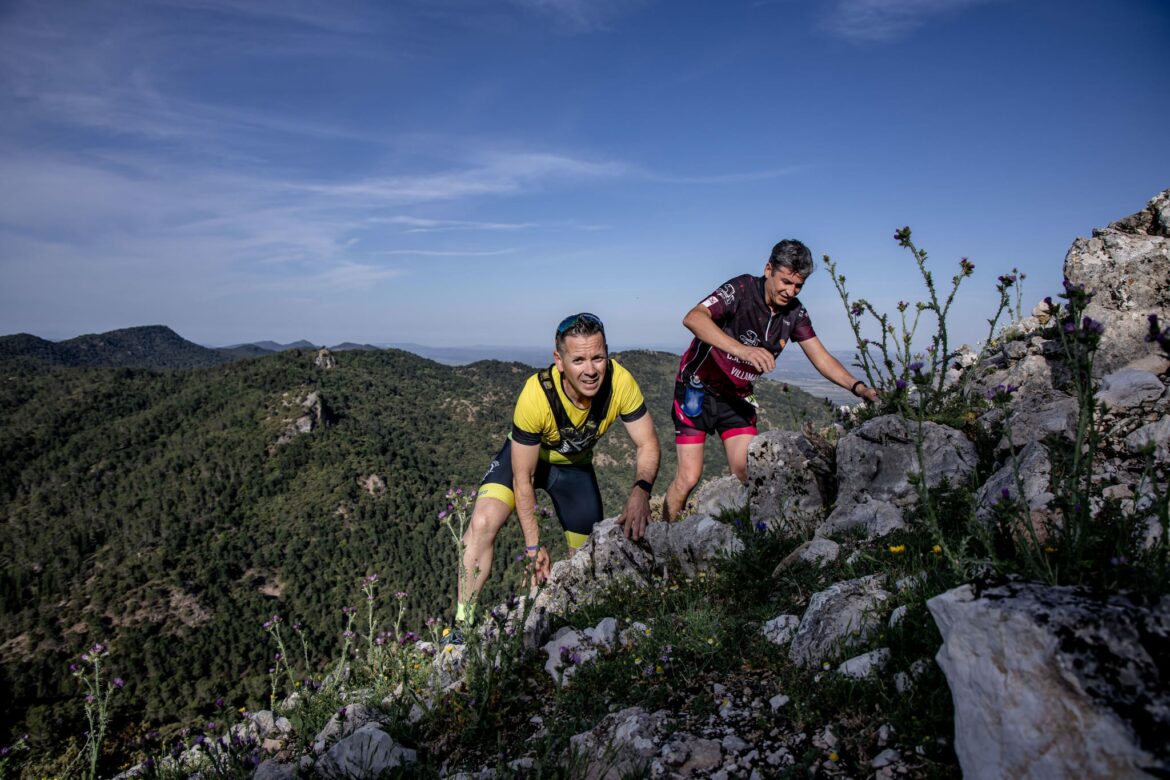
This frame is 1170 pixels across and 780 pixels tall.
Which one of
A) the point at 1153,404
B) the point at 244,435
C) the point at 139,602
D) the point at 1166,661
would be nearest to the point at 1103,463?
the point at 1153,404

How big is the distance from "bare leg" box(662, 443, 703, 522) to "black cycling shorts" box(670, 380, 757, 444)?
0.32 feet

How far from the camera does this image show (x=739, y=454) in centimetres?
588

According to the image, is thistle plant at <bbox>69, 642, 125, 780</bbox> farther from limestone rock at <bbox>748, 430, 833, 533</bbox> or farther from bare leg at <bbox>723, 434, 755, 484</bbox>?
bare leg at <bbox>723, 434, 755, 484</bbox>

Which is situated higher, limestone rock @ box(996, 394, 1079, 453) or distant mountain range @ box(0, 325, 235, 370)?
distant mountain range @ box(0, 325, 235, 370)

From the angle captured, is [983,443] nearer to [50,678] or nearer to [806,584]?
[806,584]

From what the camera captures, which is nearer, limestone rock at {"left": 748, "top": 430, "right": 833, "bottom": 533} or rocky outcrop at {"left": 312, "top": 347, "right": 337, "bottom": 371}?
limestone rock at {"left": 748, "top": 430, "right": 833, "bottom": 533}

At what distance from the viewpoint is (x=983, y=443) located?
13.8 ft

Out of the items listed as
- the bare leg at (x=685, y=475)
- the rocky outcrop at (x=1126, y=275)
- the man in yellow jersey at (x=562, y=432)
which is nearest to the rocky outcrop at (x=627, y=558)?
the man in yellow jersey at (x=562, y=432)

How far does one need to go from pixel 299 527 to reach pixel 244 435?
2155cm

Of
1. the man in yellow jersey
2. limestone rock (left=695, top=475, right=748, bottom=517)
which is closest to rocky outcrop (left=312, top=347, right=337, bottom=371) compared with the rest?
limestone rock (left=695, top=475, right=748, bottom=517)

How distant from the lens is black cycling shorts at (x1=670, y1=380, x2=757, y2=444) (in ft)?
19.7

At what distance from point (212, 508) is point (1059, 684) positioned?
89509mm

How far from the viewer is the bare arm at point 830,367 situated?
17.2ft

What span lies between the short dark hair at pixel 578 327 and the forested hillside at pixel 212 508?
135ft
